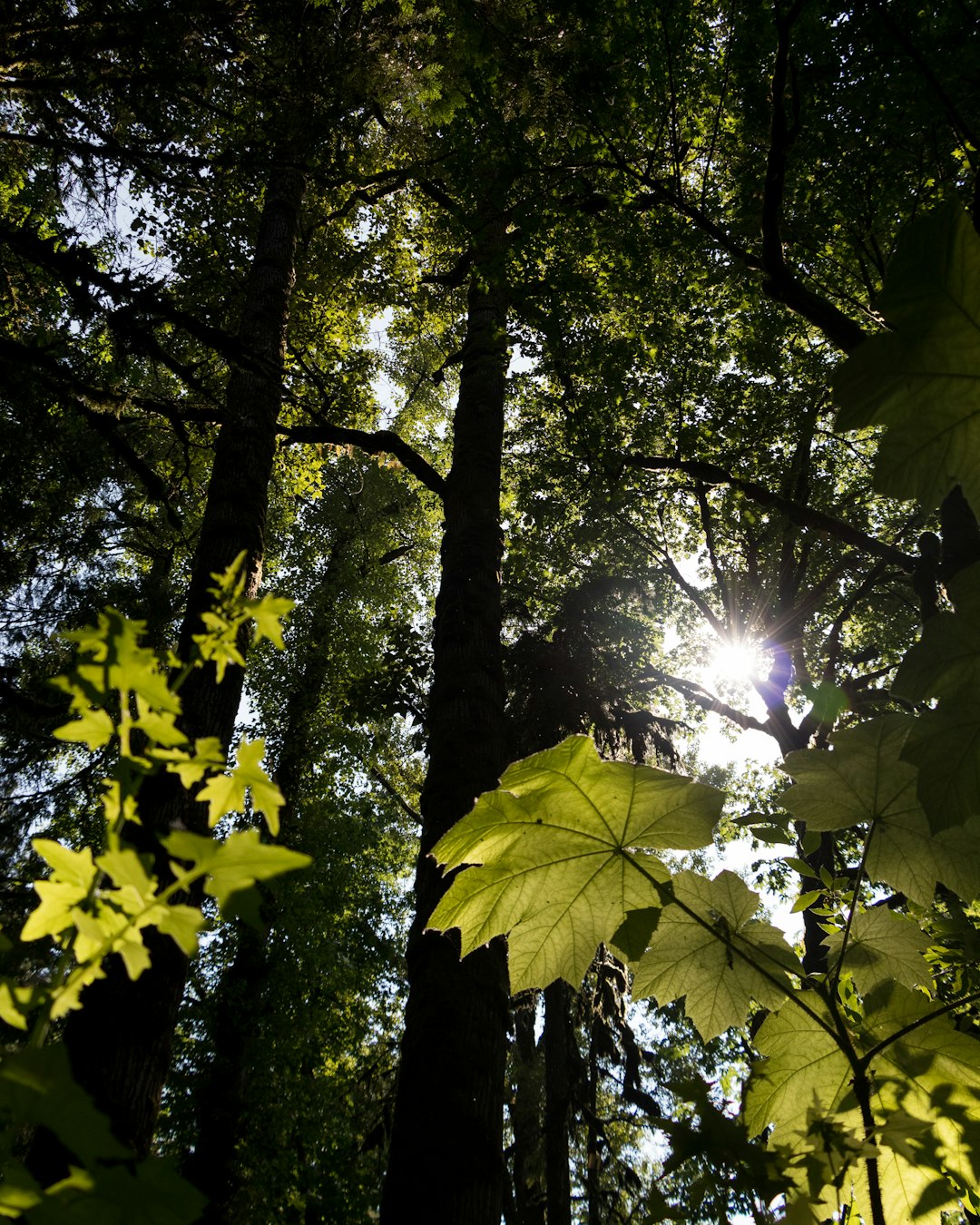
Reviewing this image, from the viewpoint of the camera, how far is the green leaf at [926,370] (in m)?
0.67

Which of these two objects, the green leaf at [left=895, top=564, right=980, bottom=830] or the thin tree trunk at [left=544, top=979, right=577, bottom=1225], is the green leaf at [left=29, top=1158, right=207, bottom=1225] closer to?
the green leaf at [left=895, top=564, right=980, bottom=830]

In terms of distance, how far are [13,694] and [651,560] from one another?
893 centimetres

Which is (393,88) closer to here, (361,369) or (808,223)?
(808,223)

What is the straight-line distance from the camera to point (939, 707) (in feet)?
2.36

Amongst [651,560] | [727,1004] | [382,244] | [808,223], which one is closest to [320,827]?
[651,560]

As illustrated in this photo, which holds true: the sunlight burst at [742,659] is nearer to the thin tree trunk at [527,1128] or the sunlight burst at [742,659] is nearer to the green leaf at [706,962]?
the thin tree trunk at [527,1128]

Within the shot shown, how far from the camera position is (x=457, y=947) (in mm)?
3008

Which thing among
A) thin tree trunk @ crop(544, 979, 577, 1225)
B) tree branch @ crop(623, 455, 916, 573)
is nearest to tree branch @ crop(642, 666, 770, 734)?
tree branch @ crop(623, 455, 916, 573)

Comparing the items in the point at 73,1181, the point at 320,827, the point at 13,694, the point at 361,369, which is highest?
the point at 361,369

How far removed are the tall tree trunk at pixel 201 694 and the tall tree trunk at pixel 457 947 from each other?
1123mm

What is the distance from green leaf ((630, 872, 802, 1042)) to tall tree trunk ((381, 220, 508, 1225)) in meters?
0.95

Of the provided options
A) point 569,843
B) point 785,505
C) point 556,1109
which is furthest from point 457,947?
point 556,1109

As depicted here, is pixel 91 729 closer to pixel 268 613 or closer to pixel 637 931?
pixel 268 613

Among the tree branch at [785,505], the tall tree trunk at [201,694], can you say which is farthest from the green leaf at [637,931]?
the tree branch at [785,505]
